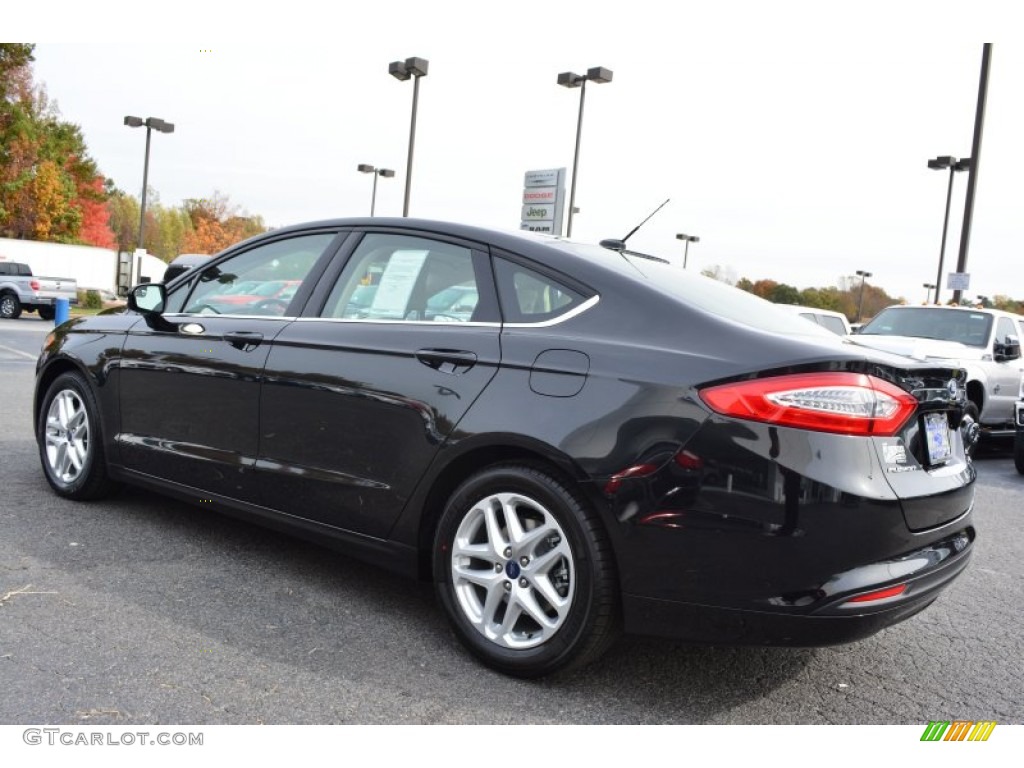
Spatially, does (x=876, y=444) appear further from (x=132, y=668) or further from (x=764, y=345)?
(x=132, y=668)

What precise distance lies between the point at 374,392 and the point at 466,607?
859mm

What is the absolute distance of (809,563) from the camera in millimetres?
2551

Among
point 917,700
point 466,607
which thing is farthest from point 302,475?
point 917,700

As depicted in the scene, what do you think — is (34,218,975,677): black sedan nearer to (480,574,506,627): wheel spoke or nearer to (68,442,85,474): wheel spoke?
(480,574,506,627): wheel spoke

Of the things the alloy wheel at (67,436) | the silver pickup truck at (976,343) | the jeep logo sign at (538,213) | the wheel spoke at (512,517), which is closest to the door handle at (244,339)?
Answer: the alloy wheel at (67,436)

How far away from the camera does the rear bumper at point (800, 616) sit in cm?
257

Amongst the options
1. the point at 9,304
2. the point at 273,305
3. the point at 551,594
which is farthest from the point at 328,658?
the point at 9,304

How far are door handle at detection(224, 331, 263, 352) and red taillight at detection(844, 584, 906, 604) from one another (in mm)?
2558

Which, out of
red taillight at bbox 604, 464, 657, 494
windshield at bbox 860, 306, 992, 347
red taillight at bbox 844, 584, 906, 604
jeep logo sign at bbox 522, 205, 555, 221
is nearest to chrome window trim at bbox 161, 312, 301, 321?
red taillight at bbox 604, 464, 657, 494

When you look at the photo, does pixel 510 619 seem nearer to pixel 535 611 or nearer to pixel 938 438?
pixel 535 611

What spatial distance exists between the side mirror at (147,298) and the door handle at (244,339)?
0.75 meters

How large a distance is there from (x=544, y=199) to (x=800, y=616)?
53.7 ft

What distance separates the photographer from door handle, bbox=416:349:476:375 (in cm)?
317

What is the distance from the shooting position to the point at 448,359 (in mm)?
3219
